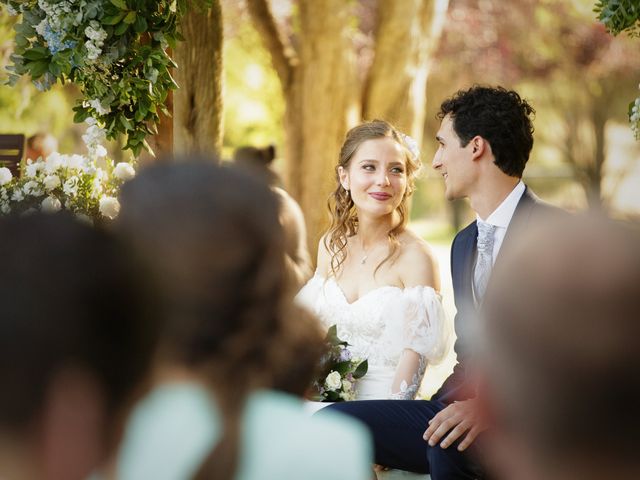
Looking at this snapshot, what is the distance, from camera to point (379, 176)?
4.29 meters

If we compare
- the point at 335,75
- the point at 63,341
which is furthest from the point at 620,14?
the point at 335,75

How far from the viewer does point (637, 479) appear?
44.4 inches

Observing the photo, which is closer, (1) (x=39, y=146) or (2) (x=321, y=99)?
(2) (x=321, y=99)

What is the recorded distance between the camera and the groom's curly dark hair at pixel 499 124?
377 centimetres

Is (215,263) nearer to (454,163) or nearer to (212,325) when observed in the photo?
(212,325)

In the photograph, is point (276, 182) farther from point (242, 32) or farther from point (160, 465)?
point (242, 32)

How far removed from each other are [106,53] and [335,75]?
12.9ft

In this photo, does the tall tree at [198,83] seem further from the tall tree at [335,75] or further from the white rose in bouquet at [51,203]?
the tall tree at [335,75]

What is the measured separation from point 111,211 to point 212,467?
2.43 m

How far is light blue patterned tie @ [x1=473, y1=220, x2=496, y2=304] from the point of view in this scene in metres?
3.53

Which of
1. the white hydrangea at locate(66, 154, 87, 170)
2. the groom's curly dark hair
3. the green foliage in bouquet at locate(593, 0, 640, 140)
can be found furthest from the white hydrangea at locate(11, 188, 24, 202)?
the green foliage in bouquet at locate(593, 0, 640, 140)

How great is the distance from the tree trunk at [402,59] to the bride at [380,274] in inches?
114

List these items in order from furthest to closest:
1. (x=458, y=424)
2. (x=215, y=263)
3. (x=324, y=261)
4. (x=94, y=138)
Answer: (x=324, y=261) < (x=94, y=138) < (x=458, y=424) < (x=215, y=263)

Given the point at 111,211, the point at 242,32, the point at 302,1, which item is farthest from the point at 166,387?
the point at 242,32
